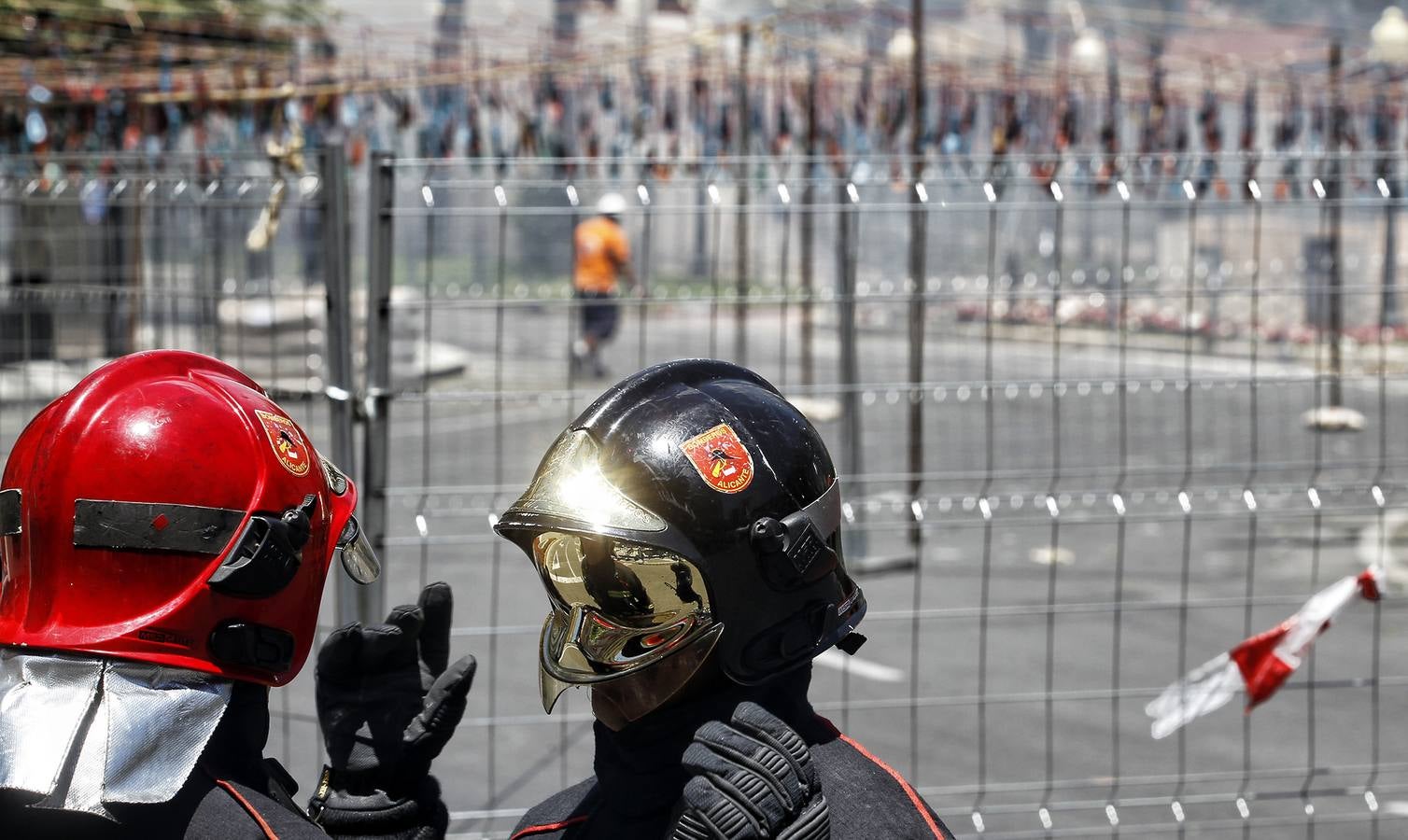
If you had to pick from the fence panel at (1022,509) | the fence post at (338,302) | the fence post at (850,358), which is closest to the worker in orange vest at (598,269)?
the fence panel at (1022,509)

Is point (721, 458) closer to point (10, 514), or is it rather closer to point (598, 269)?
point (10, 514)

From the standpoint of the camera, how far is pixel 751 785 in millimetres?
1597

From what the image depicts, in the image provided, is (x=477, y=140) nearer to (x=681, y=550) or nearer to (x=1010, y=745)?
(x=1010, y=745)

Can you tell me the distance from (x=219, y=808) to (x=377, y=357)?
171 cm

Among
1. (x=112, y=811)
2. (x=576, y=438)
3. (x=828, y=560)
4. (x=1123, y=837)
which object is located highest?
(x=576, y=438)

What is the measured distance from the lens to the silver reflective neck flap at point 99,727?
177 centimetres

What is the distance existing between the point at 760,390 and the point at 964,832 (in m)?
2.76

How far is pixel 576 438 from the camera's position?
1924 millimetres

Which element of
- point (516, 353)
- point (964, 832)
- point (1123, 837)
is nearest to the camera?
point (964, 832)

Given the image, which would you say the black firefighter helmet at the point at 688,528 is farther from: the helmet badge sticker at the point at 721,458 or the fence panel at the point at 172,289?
the fence panel at the point at 172,289

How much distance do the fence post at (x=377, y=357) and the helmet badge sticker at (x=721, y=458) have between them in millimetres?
1738

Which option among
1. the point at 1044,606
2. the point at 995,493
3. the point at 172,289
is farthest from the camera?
the point at 995,493

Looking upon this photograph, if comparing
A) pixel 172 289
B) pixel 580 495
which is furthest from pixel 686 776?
pixel 172 289

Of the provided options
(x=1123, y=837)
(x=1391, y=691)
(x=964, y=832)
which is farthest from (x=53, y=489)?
(x=1391, y=691)
